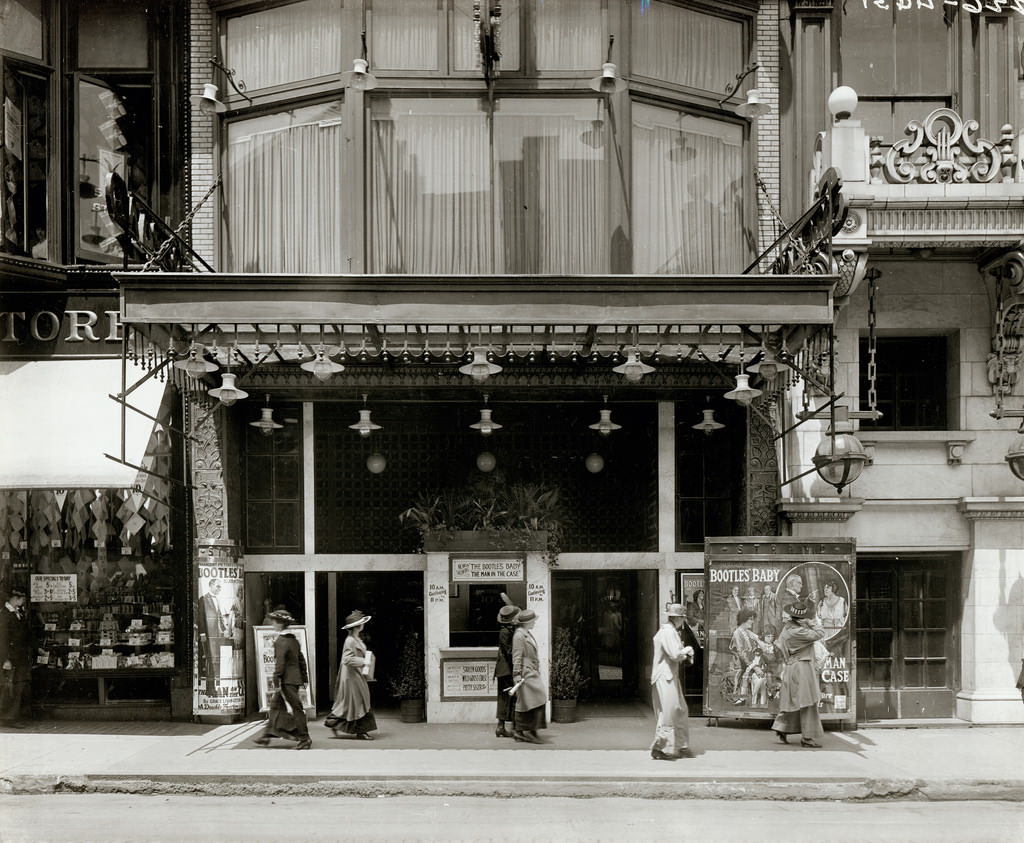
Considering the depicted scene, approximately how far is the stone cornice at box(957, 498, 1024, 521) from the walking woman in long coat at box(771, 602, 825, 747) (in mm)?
3249

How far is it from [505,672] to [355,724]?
195cm

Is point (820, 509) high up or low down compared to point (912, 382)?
down

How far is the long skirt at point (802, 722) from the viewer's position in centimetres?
1333

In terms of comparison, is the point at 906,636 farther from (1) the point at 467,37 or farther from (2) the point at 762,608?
(1) the point at 467,37

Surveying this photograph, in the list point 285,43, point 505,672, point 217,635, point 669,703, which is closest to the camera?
point 669,703

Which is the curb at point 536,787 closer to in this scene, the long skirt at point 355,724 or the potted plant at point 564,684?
the long skirt at point 355,724

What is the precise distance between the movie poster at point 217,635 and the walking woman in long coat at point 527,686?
153 inches

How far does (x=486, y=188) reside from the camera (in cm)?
1467

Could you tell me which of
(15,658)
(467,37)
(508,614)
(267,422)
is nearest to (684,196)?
(467,37)

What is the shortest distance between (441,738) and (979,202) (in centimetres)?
966

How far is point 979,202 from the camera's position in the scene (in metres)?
14.4

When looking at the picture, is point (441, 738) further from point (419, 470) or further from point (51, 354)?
point (51, 354)

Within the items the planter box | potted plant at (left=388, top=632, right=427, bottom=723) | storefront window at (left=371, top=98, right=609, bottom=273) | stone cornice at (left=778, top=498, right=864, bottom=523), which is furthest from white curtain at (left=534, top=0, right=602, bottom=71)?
potted plant at (left=388, top=632, right=427, bottom=723)

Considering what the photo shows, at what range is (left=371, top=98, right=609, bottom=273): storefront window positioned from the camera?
14.6 metres
